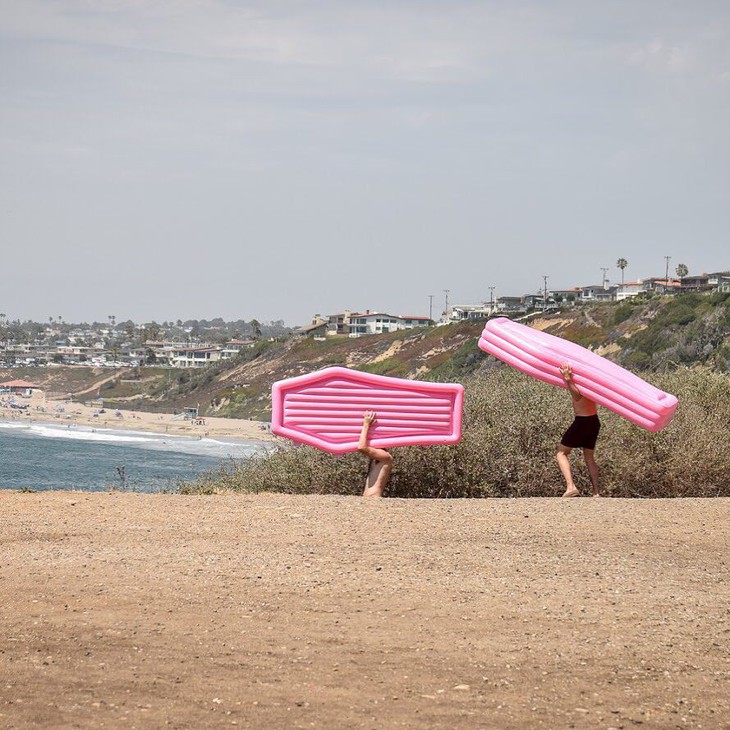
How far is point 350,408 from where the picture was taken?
13.4 meters

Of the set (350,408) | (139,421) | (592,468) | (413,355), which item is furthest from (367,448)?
(139,421)

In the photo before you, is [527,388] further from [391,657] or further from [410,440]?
[391,657]

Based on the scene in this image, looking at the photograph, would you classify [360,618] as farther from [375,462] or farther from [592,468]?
[592,468]

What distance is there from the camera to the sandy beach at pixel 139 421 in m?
92.2

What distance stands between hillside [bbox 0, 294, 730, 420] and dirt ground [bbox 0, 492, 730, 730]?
40.9m

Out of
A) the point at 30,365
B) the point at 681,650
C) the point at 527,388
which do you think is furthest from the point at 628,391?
the point at 30,365

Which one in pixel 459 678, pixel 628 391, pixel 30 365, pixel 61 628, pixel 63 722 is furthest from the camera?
pixel 30 365

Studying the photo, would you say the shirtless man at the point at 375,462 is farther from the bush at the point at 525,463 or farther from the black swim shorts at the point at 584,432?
the black swim shorts at the point at 584,432

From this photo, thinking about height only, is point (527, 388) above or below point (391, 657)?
above

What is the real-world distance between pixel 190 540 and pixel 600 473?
21.8 ft

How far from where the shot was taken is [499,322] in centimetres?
1402

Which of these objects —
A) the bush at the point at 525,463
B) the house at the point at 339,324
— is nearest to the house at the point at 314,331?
the house at the point at 339,324

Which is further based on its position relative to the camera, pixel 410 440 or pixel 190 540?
pixel 410 440

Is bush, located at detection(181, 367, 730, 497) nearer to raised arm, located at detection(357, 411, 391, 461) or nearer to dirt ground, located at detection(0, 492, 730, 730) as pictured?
raised arm, located at detection(357, 411, 391, 461)
